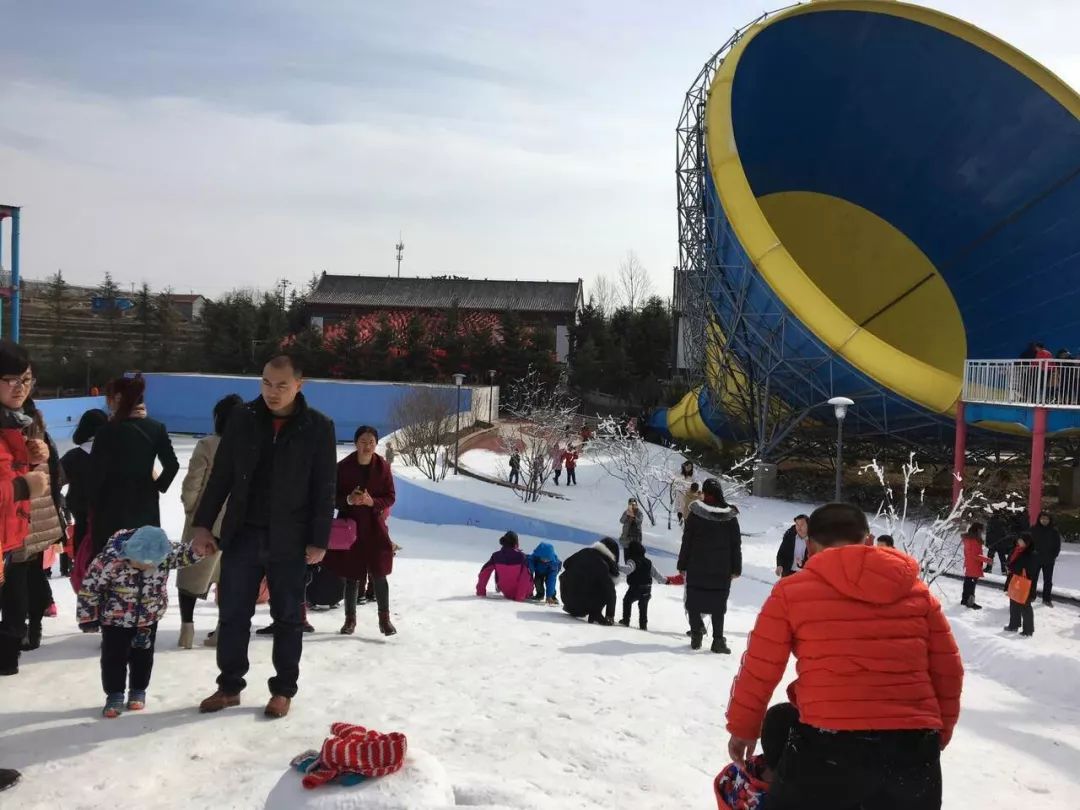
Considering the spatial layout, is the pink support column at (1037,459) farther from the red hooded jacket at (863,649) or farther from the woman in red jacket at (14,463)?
the woman in red jacket at (14,463)

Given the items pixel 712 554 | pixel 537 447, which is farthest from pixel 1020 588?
pixel 537 447

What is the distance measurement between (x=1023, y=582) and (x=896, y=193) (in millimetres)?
13654

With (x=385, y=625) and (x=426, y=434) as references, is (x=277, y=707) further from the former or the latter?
(x=426, y=434)

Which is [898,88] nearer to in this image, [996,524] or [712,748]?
[996,524]

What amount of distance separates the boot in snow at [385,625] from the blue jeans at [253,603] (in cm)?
170

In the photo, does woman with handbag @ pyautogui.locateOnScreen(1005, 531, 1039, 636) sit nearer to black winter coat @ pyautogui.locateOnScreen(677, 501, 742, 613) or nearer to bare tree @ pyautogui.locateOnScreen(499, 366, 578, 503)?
black winter coat @ pyautogui.locateOnScreen(677, 501, 742, 613)

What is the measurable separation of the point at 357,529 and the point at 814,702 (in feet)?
11.2

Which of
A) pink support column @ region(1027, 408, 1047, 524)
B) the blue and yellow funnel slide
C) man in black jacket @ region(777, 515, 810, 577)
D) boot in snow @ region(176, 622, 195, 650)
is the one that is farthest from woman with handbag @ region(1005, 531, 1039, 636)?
boot in snow @ region(176, 622, 195, 650)

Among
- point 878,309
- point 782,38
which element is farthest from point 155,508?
point 878,309

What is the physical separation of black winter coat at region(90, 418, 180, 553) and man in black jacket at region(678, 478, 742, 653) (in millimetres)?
3522

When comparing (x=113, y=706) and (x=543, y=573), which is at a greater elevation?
(x=113, y=706)

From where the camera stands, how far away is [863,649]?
2191 mm

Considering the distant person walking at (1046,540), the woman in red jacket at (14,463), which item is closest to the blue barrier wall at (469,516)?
the distant person walking at (1046,540)

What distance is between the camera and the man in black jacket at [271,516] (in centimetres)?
337
